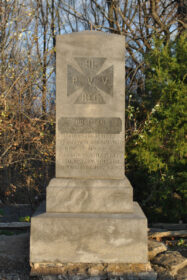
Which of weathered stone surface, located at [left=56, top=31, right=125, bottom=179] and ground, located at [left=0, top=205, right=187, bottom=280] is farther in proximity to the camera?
weathered stone surface, located at [left=56, top=31, right=125, bottom=179]

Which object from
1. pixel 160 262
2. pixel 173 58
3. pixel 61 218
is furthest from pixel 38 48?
→ pixel 160 262

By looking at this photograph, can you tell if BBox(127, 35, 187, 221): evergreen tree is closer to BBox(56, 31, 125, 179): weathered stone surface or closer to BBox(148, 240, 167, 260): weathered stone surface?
BBox(148, 240, 167, 260): weathered stone surface

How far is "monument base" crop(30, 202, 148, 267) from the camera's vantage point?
3.03 m

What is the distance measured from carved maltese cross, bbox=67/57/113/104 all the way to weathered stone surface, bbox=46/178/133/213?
1020 millimetres

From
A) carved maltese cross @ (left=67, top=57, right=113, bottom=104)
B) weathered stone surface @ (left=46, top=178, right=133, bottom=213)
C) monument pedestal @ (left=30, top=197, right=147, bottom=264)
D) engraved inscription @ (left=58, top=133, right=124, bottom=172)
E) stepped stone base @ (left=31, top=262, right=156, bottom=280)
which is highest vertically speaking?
carved maltese cross @ (left=67, top=57, right=113, bottom=104)

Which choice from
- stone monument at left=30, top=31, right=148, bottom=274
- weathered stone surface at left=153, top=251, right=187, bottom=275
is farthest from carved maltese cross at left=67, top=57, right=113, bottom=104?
weathered stone surface at left=153, top=251, right=187, bottom=275

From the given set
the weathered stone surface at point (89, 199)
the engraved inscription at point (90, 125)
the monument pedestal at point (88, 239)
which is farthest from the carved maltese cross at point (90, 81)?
the monument pedestal at point (88, 239)

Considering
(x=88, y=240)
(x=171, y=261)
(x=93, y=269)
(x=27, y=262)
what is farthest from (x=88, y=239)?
(x=171, y=261)

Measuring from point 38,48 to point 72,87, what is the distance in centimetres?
448

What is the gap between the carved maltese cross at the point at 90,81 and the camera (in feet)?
11.1

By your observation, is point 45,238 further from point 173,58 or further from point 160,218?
point 173,58

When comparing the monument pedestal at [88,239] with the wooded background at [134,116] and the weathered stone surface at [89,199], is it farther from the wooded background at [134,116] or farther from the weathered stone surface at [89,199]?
the wooded background at [134,116]

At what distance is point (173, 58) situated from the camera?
229 inches

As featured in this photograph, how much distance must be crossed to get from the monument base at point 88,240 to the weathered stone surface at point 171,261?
0.99 ft
